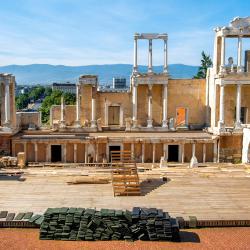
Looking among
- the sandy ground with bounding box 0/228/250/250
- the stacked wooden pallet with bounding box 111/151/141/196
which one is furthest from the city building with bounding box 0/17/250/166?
the sandy ground with bounding box 0/228/250/250

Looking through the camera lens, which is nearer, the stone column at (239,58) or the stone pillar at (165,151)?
the stone pillar at (165,151)

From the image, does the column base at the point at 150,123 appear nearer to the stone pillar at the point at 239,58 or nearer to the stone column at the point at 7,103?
the stone pillar at the point at 239,58

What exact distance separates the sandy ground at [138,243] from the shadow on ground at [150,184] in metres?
4.32

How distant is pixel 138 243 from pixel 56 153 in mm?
14971

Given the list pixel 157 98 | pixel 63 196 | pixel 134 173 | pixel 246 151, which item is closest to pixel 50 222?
pixel 63 196

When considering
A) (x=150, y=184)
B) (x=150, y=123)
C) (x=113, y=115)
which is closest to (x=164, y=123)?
(x=150, y=123)

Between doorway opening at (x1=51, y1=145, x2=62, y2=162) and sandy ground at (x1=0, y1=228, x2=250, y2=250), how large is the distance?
42.7ft

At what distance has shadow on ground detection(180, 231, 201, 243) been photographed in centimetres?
1448

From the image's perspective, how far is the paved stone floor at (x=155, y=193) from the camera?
16.8 m

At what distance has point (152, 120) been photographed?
32406 millimetres

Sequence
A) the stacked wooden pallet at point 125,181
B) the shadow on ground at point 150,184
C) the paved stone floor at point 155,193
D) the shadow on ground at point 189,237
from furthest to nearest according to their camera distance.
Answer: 1. the shadow on ground at point 150,184
2. the stacked wooden pallet at point 125,181
3. the paved stone floor at point 155,193
4. the shadow on ground at point 189,237

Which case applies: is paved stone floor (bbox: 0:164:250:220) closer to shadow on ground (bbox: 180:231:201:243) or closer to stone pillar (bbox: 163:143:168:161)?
shadow on ground (bbox: 180:231:201:243)

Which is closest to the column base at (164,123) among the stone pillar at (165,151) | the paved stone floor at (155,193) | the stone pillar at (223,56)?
the stone pillar at (165,151)

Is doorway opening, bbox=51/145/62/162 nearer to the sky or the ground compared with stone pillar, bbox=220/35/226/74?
nearer to the ground
